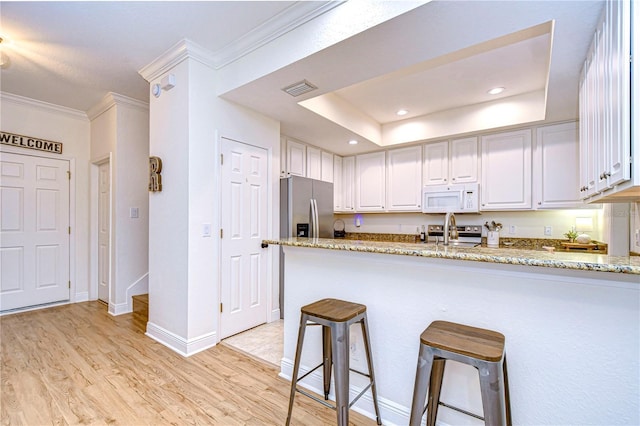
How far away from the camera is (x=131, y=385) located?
2.04m

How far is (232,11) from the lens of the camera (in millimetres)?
2096

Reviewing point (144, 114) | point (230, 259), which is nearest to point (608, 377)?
point (230, 259)

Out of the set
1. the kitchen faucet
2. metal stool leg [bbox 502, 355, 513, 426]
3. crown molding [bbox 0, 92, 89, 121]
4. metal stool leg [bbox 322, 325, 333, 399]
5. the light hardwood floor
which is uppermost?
crown molding [bbox 0, 92, 89, 121]

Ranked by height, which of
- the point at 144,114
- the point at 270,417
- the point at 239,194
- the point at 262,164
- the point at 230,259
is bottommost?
the point at 270,417

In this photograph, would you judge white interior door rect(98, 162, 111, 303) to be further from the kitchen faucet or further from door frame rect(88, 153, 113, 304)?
the kitchen faucet

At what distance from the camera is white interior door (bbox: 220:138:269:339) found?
286 centimetres

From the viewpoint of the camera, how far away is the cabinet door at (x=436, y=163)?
13.0 feet

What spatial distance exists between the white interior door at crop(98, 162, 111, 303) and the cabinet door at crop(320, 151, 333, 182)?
289 centimetres

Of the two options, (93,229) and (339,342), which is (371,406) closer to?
(339,342)

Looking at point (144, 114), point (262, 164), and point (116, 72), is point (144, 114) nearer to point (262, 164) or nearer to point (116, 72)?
point (116, 72)

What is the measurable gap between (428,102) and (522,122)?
3.41ft

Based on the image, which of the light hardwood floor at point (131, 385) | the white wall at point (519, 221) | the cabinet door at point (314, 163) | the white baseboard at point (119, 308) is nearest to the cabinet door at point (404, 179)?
the white wall at point (519, 221)

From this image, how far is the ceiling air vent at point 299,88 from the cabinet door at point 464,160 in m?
2.29

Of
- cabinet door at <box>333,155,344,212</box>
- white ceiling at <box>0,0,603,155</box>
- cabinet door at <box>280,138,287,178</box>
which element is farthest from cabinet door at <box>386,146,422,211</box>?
cabinet door at <box>280,138,287,178</box>
